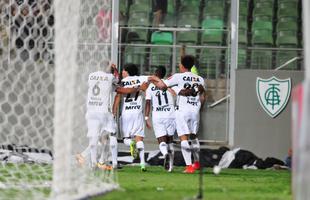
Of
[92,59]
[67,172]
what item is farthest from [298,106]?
[92,59]

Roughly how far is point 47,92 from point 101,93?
4.37 meters

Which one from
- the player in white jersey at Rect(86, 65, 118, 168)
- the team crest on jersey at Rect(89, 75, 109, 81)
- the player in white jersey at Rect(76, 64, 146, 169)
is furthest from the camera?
the team crest on jersey at Rect(89, 75, 109, 81)

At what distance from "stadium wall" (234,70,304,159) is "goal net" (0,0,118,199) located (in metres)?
5.59

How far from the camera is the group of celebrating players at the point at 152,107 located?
1433 centimetres

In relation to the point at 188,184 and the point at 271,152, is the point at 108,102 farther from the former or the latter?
the point at 271,152

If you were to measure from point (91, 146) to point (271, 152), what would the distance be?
5.34 m

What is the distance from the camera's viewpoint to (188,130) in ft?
49.8

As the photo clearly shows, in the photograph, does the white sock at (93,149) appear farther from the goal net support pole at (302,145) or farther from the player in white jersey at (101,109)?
the goal net support pole at (302,145)

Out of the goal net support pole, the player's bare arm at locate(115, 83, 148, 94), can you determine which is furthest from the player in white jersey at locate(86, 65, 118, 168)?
the goal net support pole

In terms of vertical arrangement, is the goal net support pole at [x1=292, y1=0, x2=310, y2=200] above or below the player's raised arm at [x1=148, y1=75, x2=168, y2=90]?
below

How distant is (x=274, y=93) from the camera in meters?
18.0

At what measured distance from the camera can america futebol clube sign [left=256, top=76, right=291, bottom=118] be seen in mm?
17984

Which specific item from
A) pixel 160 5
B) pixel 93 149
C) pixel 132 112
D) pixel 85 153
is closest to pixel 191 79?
pixel 132 112

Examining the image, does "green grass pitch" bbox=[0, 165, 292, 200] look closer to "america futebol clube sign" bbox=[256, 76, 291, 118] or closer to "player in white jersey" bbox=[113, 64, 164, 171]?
"player in white jersey" bbox=[113, 64, 164, 171]
